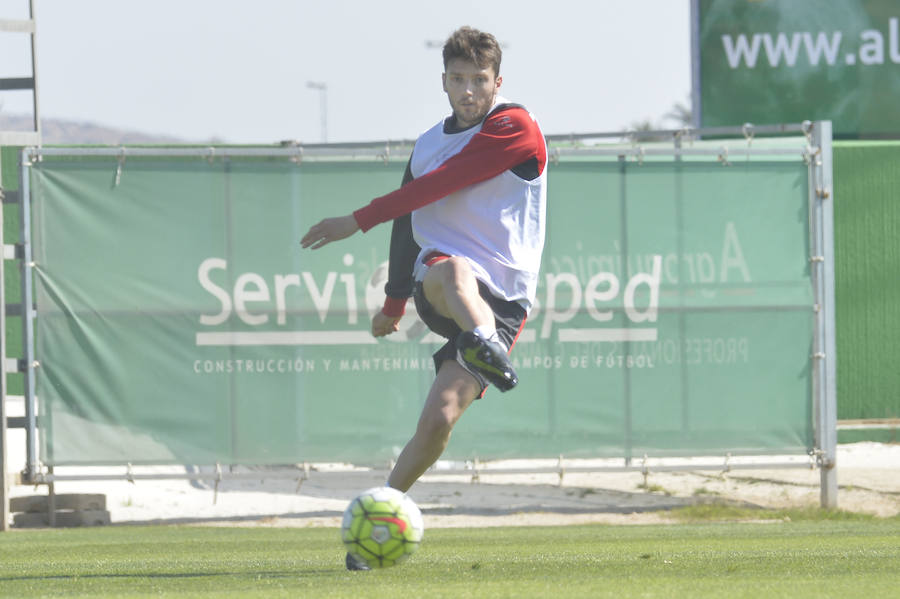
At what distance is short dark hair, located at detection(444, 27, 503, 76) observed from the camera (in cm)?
495

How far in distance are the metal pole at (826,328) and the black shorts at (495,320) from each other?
20.4 ft

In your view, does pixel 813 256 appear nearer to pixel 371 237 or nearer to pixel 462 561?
pixel 371 237

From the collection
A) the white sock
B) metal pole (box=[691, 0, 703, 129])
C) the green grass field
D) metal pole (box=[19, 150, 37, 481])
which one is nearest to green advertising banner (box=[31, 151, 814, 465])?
metal pole (box=[19, 150, 37, 481])

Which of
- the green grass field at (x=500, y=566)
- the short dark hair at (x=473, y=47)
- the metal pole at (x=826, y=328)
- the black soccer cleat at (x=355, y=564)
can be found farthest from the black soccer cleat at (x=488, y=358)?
the metal pole at (x=826, y=328)

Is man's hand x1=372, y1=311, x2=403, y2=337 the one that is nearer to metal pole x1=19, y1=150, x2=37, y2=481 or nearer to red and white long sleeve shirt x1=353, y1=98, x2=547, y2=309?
red and white long sleeve shirt x1=353, y1=98, x2=547, y2=309

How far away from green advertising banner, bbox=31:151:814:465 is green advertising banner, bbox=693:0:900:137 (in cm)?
356

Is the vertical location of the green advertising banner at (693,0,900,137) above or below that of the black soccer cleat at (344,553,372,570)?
above

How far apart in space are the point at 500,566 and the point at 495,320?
3.31 feet

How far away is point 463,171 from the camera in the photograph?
16.0 ft

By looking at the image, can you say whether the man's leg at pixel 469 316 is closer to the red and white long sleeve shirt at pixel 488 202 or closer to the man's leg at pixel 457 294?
the man's leg at pixel 457 294


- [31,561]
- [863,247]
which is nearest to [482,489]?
[863,247]

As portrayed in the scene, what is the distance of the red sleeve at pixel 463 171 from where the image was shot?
4.88 metres

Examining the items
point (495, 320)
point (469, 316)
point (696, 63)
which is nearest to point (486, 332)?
point (469, 316)

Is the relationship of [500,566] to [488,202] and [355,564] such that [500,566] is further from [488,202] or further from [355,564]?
[488,202]
